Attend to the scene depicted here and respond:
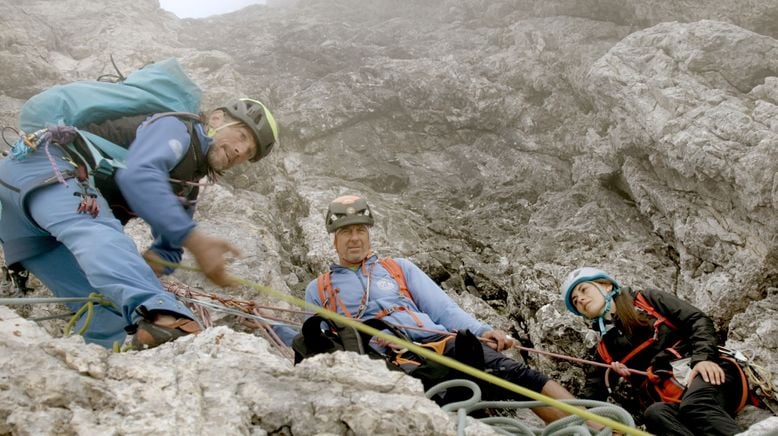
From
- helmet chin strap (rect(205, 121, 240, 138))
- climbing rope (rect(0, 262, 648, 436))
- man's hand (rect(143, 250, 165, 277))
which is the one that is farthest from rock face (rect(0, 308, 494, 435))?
helmet chin strap (rect(205, 121, 240, 138))

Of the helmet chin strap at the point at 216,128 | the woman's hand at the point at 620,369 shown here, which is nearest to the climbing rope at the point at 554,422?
the woman's hand at the point at 620,369

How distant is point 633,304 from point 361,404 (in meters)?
3.68

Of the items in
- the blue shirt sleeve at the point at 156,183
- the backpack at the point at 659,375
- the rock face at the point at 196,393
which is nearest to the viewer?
the rock face at the point at 196,393

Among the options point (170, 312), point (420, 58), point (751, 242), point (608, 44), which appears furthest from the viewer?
point (420, 58)

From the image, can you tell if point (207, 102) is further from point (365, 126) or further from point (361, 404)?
point (361, 404)

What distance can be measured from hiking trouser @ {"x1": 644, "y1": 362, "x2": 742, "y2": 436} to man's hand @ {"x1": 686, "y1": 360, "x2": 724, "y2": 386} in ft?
0.12

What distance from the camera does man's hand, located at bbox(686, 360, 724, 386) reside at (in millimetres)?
4258

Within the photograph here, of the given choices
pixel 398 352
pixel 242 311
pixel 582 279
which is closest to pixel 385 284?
pixel 398 352

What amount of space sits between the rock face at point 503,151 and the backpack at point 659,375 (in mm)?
533

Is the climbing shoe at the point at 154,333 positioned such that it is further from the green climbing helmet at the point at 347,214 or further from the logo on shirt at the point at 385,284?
the green climbing helmet at the point at 347,214

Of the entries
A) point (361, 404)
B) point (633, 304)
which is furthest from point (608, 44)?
point (361, 404)

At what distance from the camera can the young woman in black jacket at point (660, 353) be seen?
4129 mm

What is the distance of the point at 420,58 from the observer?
1160 centimetres

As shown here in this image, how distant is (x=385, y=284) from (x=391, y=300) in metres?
0.24
